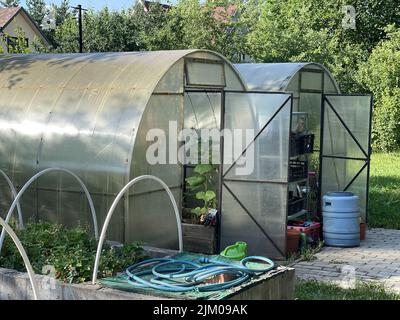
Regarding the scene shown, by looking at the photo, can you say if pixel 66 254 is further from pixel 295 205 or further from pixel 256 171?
pixel 295 205

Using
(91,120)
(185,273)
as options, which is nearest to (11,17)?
(91,120)

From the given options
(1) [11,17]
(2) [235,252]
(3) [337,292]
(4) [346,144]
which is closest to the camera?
(2) [235,252]

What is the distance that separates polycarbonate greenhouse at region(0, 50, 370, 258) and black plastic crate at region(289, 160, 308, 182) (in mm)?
890

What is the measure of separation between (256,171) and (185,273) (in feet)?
12.0

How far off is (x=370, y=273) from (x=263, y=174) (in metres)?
2.10

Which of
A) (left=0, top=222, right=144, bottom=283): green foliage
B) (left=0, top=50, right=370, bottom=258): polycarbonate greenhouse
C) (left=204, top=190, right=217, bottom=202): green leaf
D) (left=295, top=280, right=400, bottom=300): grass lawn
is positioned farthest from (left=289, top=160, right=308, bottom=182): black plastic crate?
Answer: (left=0, top=222, right=144, bottom=283): green foliage

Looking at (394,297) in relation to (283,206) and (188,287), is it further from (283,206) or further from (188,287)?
(188,287)

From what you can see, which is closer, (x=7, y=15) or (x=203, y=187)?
(x=203, y=187)

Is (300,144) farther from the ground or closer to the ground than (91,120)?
closer to the ground

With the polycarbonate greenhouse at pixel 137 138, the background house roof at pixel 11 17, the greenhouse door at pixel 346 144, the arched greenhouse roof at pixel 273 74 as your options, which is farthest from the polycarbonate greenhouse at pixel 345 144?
the background house roof at pixel 11 17

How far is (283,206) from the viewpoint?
343 inches

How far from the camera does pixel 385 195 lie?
1363 centimetres

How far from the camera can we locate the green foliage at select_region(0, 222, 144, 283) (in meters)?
5.74

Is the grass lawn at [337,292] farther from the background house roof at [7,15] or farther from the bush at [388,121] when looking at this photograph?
the background house roof at [7,15]
